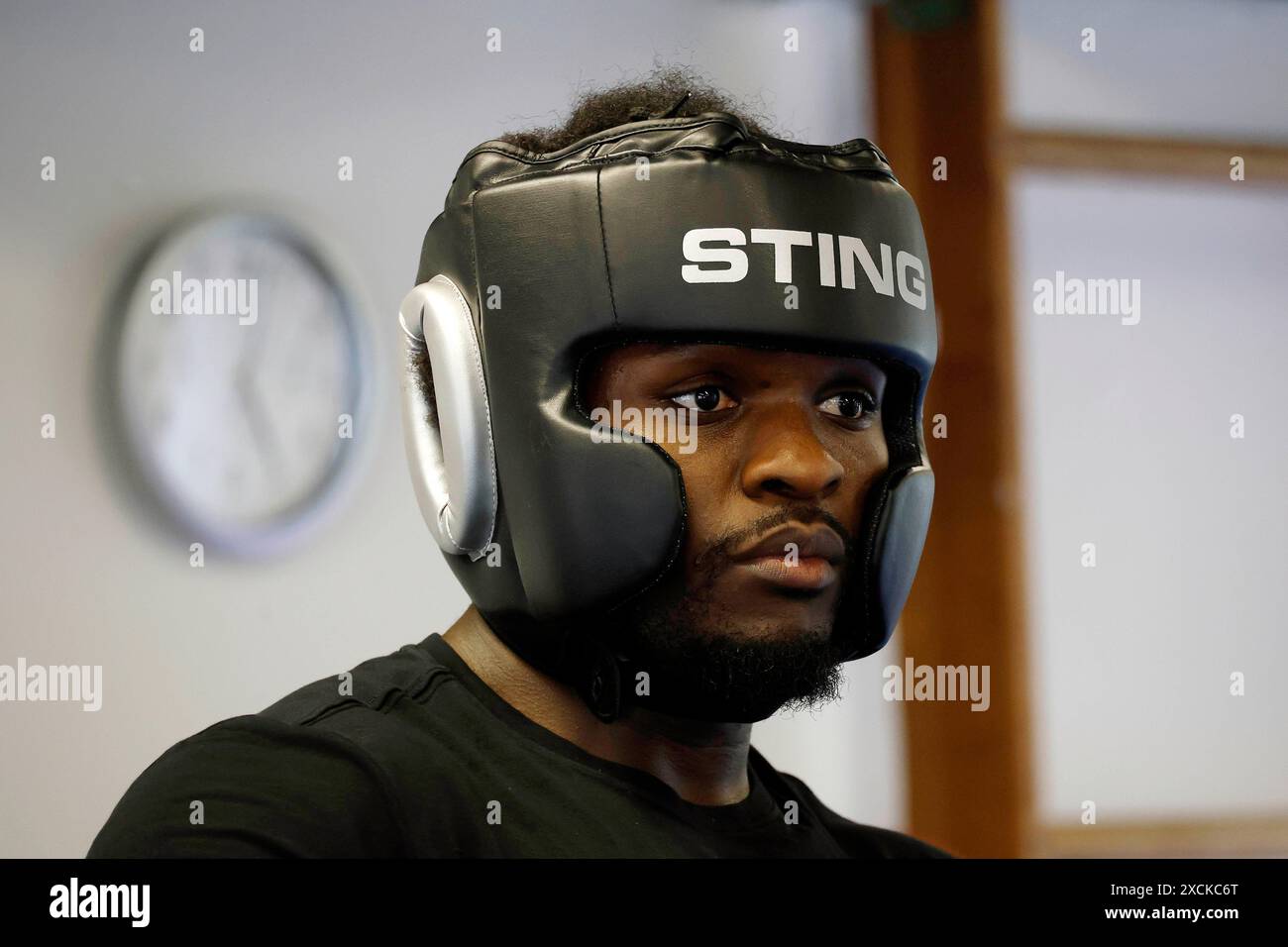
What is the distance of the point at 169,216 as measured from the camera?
2.04 metres

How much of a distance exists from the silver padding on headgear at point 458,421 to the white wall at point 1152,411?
4.92ft

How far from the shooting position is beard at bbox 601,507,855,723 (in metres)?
1.32

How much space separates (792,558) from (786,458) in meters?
0.10

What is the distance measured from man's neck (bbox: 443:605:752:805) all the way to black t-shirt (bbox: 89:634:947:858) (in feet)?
0.06

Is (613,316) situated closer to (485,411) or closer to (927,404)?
(485,411)

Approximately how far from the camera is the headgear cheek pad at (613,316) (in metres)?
1.30

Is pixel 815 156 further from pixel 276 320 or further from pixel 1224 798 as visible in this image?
pixel 1224 798
